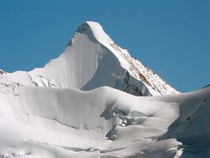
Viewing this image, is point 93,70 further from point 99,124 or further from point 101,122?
point 99,124

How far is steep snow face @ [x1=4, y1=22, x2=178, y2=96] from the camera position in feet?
298

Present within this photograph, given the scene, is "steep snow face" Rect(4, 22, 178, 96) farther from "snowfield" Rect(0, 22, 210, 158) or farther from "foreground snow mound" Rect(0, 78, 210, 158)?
"foreground snow mound" Rect(0, 78, 210, 158)

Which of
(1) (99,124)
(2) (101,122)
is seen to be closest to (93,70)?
(2) (101,122)

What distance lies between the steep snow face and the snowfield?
3.14 meters

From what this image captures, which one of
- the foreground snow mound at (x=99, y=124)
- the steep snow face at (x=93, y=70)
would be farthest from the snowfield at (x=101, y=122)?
the steep snow face at (x=93, y=70)

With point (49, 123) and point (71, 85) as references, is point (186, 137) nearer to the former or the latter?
point (49, 123)

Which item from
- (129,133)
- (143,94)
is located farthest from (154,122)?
(143,94)

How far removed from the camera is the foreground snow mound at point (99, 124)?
5056 centimetres

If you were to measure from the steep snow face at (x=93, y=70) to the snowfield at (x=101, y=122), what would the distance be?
3140mm

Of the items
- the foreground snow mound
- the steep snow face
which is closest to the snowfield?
the foreground snow mound

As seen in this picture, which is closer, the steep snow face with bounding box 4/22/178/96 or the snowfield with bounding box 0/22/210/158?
the snowfield with bounding box 0/22/210/158

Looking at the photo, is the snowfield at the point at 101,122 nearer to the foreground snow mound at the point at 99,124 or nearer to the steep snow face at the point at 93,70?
the foreground snow mound at the point at 99,124

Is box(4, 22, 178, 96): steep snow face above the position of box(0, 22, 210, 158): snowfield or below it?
above

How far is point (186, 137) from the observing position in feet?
165
